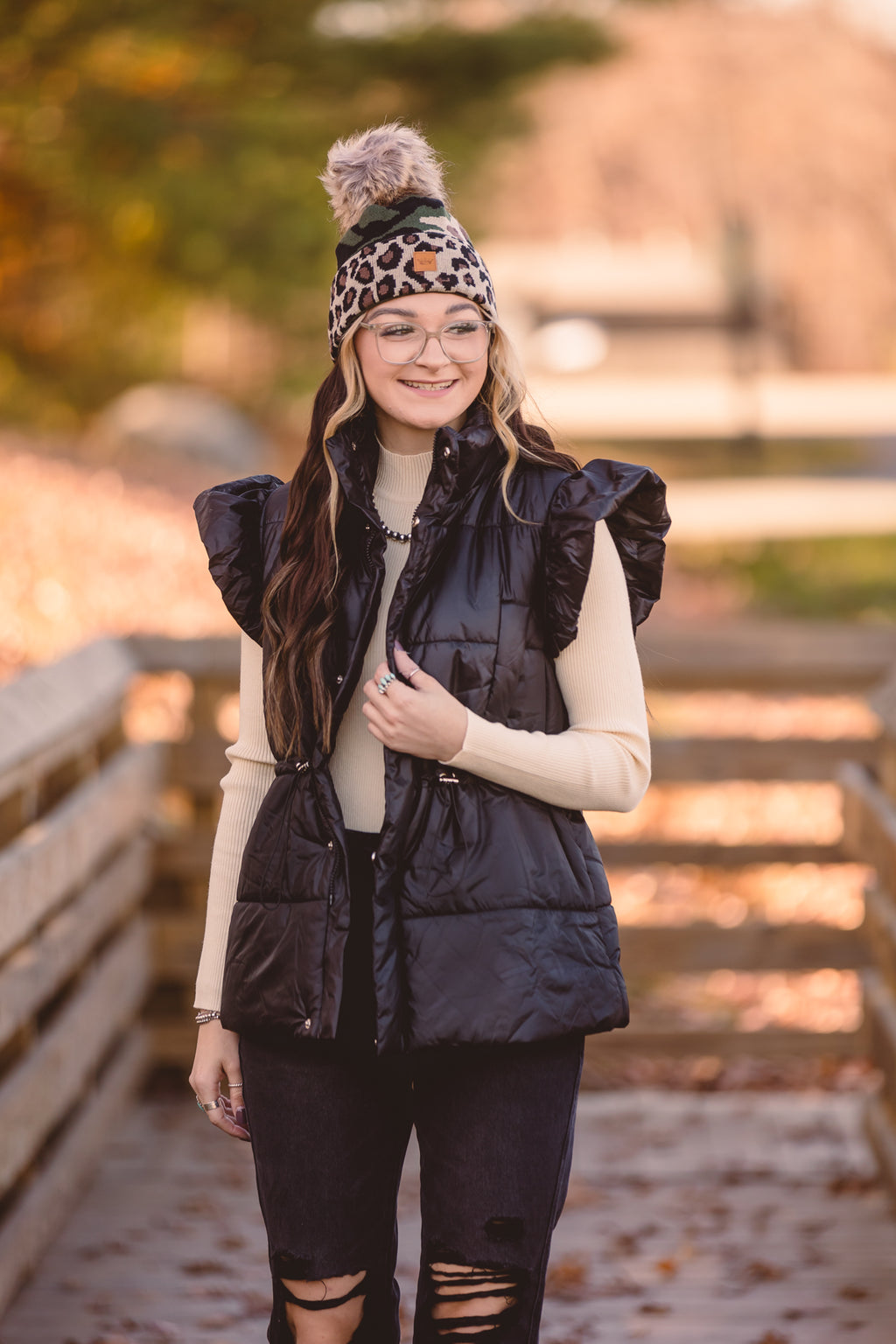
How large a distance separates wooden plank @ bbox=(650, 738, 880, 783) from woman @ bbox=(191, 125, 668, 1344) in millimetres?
2975

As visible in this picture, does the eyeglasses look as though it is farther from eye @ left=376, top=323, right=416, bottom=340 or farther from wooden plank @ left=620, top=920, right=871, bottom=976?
wooden plank @ left=620, top=920, right=871, bottom=976

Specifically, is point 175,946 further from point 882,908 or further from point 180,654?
point 882,908

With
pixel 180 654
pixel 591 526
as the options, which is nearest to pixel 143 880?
pixel 180 654

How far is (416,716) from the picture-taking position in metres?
2.18

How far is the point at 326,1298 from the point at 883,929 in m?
2.50

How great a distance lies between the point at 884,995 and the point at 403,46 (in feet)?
33.1

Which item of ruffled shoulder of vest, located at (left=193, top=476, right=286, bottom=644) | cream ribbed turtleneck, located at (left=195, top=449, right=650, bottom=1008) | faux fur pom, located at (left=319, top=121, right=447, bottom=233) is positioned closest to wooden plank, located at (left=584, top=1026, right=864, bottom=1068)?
cream ribbed turtleneck, located at (left=195, top=449, right=650, bottom=1008)

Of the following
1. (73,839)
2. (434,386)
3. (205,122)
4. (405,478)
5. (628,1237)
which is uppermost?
(205,122)

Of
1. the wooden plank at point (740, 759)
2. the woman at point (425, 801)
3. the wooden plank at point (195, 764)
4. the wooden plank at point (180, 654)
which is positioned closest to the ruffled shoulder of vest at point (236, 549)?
the woman at point (425, 801)

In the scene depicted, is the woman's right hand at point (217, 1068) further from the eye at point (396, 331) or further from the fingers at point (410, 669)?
the eye at point (396, 331)

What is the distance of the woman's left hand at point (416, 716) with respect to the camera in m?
2.18

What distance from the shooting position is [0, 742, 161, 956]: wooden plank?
3518mm

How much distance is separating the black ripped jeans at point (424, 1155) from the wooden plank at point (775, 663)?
3.00 metres

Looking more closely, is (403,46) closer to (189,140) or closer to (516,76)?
(516,76)
